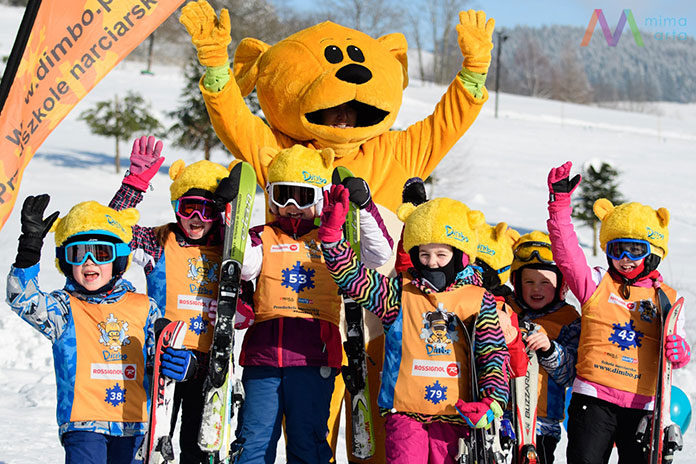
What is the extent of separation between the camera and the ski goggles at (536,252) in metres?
4.68

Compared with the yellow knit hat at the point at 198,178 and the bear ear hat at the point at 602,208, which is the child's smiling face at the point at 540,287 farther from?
the yellow knit hat at the point at 198,178

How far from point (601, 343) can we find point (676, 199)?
2127 cm

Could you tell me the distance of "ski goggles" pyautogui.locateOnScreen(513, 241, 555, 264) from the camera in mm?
4676

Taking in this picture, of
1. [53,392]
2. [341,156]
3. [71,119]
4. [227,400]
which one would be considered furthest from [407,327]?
[71,119]

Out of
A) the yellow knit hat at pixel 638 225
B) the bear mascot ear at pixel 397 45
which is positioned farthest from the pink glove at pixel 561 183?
the bear mascot ear at pixel 397 45

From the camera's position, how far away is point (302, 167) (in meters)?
4.31

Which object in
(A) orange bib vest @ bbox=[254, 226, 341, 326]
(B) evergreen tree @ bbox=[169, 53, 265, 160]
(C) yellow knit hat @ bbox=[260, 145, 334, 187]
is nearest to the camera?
(A) orange bib vest @ bbox=[254, 226, 341, 326]

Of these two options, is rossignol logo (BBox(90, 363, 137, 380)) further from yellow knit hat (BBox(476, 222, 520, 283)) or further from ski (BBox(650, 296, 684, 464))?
ski (BBox(650, 296, 684, 464))

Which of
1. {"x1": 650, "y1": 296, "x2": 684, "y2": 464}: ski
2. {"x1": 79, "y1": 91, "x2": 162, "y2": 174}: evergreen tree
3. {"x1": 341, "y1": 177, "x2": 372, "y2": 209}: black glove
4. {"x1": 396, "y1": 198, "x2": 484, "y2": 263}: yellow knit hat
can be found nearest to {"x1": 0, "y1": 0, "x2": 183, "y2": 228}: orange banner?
{"x1": 341, "y1": 177, "x2": 372, "y2": 209}: black glove

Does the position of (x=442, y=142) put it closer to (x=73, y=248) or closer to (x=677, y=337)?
(x=677, y=337)

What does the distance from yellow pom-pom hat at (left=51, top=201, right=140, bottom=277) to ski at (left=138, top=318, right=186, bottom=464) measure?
14.9 inches

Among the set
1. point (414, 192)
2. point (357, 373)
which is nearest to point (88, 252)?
point (357, 373)

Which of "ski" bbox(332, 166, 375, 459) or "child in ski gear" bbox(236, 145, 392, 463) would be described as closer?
"child in ski gear" bbox(236, 145, 392, 463)

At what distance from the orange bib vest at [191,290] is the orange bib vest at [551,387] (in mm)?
1862
